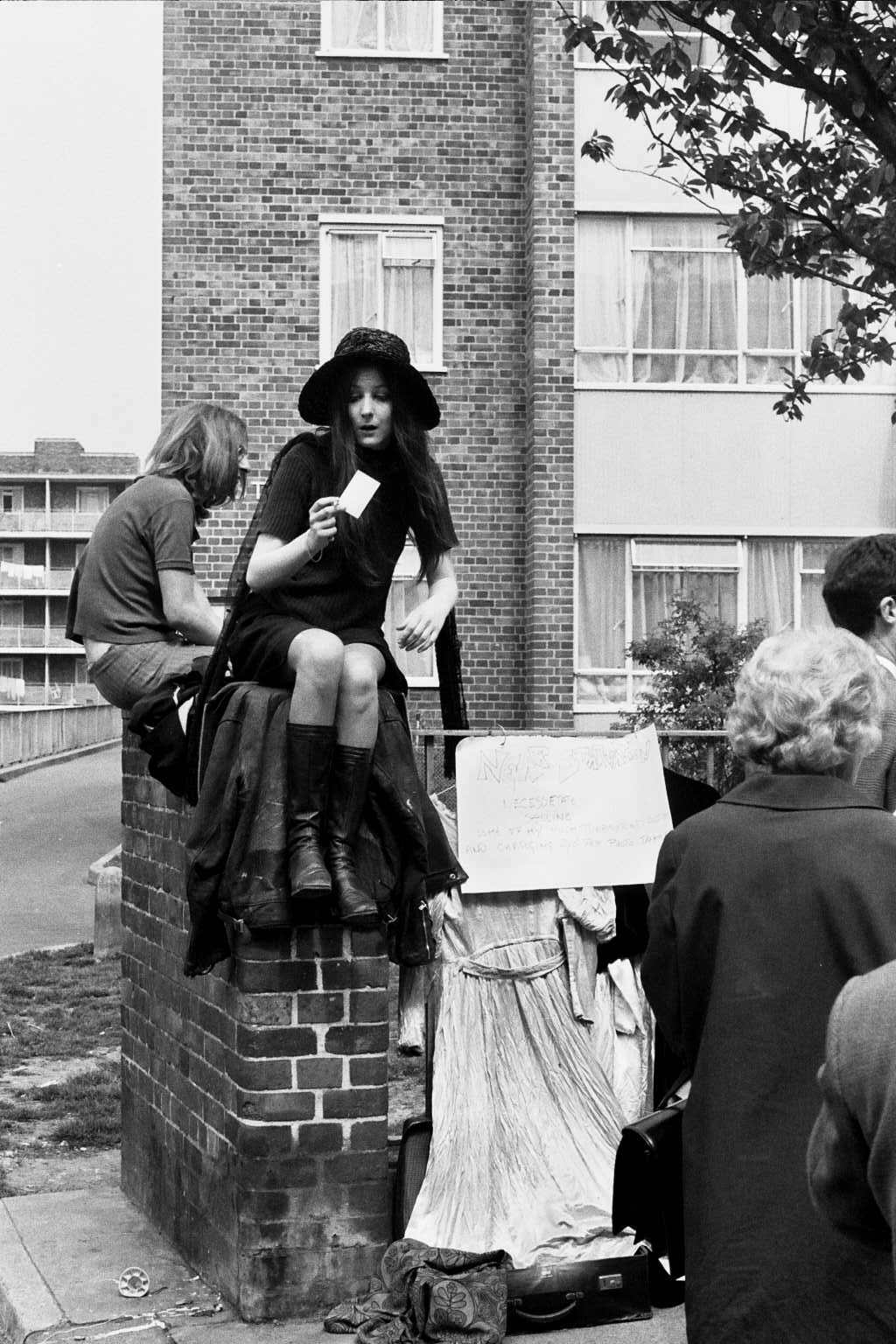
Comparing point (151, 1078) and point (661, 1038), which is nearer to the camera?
point (661, 1038)

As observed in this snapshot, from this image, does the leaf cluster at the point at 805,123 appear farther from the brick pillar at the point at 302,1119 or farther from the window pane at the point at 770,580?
the window pane at the point at 770,580

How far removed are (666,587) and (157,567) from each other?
14.9 metres

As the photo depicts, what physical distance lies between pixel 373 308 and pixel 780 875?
684 inches

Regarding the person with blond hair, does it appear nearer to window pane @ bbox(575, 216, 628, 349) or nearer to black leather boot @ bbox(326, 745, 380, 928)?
black leather boot @ bbox(326, 745, 380, 928)

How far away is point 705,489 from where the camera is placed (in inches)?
773

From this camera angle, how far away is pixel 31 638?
104625 mm

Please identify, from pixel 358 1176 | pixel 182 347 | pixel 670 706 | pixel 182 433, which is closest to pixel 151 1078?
pixel 358 1176

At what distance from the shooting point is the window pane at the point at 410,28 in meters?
19.4

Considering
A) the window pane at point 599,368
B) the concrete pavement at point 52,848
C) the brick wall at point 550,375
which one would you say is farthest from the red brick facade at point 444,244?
the concrete pavement at point 52,848

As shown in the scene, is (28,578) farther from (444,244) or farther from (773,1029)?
(773,1029)

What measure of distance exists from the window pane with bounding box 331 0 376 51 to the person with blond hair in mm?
15307

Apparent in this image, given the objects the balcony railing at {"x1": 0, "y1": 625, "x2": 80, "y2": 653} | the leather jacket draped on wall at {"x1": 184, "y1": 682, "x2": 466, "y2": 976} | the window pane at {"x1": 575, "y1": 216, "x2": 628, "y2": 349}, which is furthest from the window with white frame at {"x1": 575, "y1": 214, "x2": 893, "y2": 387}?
the balcony railing at {"x1": 0, "y1": 625, "x2": 80, "y2": 653}

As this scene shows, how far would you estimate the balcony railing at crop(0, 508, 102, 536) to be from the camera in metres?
108

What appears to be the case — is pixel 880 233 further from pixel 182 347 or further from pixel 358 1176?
pixel 182 347
